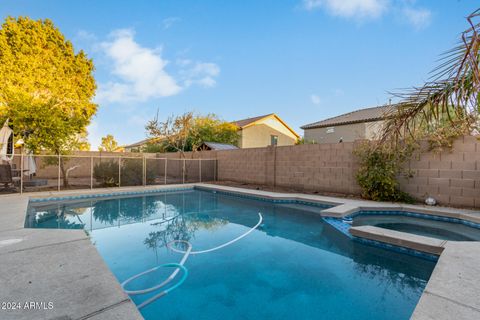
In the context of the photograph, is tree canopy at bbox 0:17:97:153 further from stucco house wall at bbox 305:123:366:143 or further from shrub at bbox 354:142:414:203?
stucco house wall at bbox 305:123:366:143

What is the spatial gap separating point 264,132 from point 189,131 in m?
9.42

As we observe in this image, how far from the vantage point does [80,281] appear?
7.16 feet

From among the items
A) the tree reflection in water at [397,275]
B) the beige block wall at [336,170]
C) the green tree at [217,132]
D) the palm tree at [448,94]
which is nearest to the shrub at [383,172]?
the beige block wall at [336,170]

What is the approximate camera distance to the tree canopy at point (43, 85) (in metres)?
8.23

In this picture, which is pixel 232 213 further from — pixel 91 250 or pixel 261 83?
pixel 261 83

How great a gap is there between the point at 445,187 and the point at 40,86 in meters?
17.1

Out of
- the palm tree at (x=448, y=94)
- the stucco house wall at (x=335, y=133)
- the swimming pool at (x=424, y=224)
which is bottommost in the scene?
the swimming pool at (x=424, y=224)

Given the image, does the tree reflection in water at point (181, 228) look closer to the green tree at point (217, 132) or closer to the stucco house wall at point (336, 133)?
the stucco house wall at point (336, 133)

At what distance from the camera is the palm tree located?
1183 mm

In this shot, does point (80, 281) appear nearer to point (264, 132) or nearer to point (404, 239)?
point (404, 239)

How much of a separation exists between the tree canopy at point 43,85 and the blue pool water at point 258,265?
133 inches

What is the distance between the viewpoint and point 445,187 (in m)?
6.11

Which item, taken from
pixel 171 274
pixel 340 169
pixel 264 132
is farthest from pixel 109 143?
pixel 171 274

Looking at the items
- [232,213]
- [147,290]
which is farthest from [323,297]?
[232,213]
